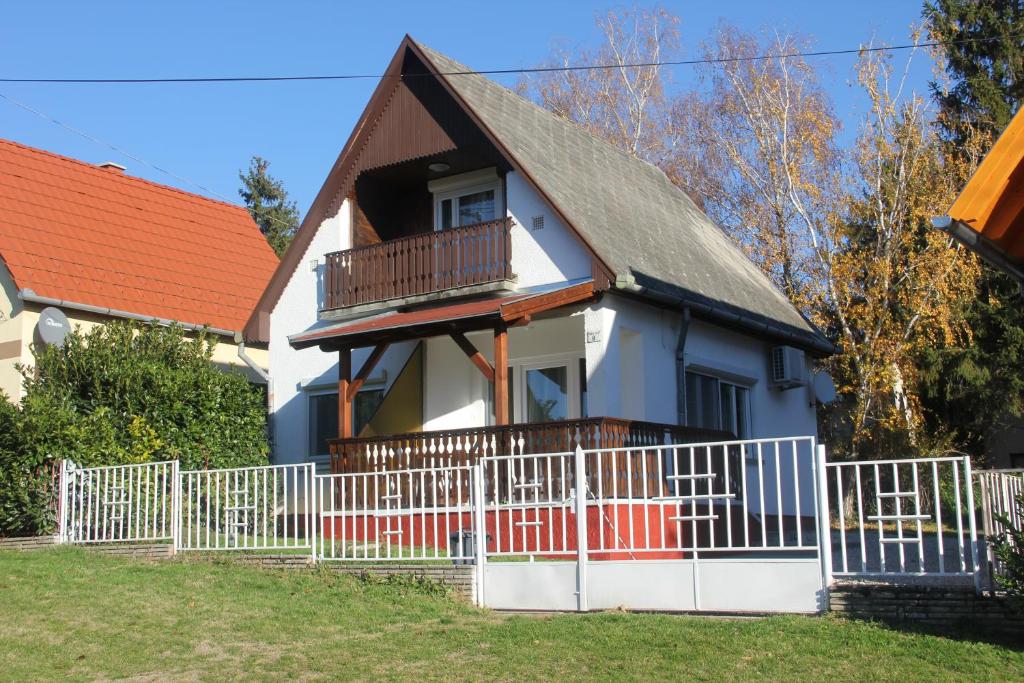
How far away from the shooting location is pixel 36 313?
20547 mm

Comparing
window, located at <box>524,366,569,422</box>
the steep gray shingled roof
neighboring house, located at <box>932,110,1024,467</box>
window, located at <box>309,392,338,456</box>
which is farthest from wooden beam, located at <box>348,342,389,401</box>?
neighboring house, located at <box>932,110,1024,467</box>

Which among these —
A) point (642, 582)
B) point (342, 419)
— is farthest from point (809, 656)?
point (342, 419)

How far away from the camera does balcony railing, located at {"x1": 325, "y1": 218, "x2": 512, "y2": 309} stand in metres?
18.0

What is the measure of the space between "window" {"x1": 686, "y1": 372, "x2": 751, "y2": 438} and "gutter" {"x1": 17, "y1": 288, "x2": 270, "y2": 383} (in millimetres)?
7788

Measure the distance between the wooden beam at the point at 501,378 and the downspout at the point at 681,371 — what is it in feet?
9.53

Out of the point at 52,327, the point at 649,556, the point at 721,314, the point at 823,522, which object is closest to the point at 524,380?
the point at 721,314

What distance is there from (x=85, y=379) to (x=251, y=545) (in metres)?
5.22

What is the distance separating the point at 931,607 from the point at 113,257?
18.1 metres

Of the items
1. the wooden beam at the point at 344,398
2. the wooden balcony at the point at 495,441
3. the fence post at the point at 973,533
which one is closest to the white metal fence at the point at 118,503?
the wooden balcony at the point at 495,441

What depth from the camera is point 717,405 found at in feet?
62.7

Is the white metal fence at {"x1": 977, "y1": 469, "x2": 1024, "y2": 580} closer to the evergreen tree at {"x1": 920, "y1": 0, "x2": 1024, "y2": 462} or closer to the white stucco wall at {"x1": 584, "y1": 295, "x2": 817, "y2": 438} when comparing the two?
the white stucco wall at {"x1": 584, "y1": 295, "x2": 817, "y2": 438}

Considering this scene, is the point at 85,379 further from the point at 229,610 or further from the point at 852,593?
the point at 852,593

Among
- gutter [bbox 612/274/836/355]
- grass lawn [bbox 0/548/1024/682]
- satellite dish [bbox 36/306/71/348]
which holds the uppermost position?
satellite dish [bbox 36/306/71/348]

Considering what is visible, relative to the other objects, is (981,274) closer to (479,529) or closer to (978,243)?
(479,529)
